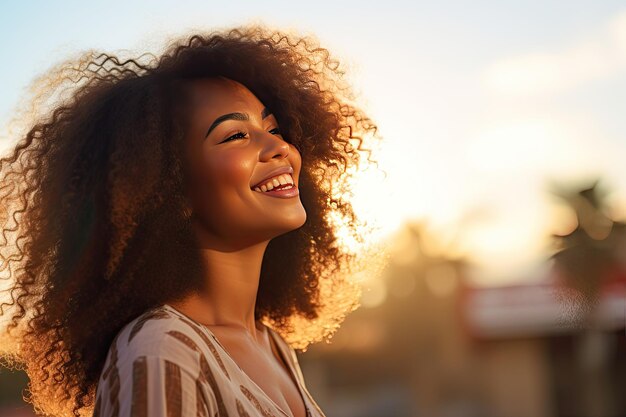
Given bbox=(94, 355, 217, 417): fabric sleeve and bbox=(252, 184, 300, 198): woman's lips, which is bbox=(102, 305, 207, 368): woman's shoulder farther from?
bbox=(252, 184, 300, 198): woman's lips

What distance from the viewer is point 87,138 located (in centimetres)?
301

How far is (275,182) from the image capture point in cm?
306

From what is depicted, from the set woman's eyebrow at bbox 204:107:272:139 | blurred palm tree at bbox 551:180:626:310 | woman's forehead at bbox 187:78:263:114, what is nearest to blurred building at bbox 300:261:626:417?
blurred palm tree at bbox 551:180:626:310

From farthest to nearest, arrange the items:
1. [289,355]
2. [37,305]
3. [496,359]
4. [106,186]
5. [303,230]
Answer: [496,359] < [303,230] < [289,355] < [37,305] < [106,186]

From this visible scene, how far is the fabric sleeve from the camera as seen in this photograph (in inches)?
89.0

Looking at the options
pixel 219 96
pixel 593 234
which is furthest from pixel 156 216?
pixel 593 234

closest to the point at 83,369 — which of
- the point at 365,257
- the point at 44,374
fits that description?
the point at 44,374

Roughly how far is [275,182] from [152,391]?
3.20 ft

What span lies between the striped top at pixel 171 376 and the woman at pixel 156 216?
0.01m

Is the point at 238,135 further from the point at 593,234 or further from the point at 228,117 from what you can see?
the point at 593,234

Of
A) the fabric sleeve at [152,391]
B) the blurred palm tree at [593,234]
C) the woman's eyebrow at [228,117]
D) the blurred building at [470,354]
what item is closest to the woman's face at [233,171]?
the woman's eyebrow at [228,117]

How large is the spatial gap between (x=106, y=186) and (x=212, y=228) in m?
0.36

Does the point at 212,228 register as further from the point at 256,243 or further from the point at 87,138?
the point at 87,138

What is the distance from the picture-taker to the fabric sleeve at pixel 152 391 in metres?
2.26
